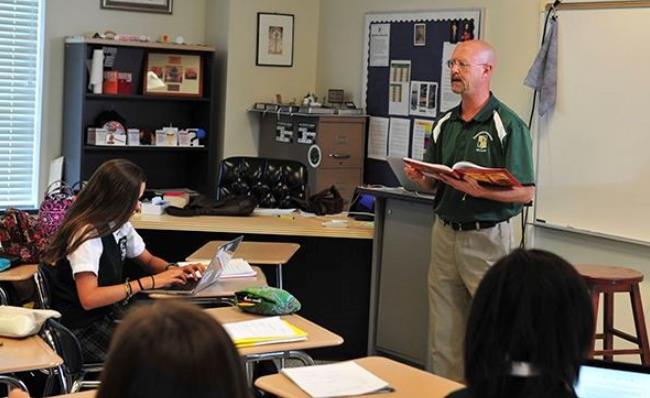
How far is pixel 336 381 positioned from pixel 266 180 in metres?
3.22

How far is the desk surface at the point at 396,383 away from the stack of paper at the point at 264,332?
0.26 metres

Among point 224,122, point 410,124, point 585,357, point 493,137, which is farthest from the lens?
point 224,122

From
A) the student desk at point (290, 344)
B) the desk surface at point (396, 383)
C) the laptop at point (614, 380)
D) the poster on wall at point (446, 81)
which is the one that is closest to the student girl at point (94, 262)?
the student desk at point (290, 344)

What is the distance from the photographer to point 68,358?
3285mm

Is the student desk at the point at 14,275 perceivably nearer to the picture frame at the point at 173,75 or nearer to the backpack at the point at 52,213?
the backpack at the point at 52,213

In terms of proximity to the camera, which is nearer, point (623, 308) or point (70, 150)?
point (623, 308)

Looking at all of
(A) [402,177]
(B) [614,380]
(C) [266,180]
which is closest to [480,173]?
(A) [402,177]

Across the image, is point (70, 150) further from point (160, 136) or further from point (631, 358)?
point (631, 358)

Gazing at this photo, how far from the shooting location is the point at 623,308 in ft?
16.3

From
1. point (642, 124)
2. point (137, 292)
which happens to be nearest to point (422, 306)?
point (642, 124)

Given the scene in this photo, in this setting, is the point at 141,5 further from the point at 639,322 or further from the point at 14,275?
the point at 639,322

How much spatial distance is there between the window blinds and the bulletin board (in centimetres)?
238

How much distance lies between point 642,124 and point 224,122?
3401 millimetres

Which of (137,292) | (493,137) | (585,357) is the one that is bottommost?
(137,292)
